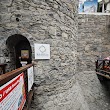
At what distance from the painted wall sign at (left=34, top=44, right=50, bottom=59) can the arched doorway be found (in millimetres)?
374

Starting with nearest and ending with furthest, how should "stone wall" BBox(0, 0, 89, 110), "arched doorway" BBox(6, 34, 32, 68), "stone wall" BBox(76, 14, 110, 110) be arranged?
"stone wall" BBox(0, 0, 89, 110), "arched doorway" BBox(6, 34, 32, 68), "stone wall" BBox(76, 14, 110, 110)

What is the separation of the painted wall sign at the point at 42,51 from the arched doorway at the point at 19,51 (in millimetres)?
374

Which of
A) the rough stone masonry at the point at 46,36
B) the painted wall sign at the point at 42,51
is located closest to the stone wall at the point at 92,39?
the rough stone masonry at the point at 46,36

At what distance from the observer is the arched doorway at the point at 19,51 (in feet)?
8.02

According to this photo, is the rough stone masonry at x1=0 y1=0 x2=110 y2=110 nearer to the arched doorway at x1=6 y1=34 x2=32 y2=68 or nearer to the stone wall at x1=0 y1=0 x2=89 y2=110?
the stone wall at x1=0 y1=0 x2=89 y2=110

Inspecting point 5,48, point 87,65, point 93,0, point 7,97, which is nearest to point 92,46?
point 87,65

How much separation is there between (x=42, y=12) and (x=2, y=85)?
183 cm

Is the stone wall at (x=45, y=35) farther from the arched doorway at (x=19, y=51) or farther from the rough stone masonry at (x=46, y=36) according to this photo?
the arched doorway at (x=19, y=51)

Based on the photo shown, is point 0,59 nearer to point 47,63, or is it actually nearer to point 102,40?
point 47,63

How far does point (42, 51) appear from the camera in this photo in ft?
7.42

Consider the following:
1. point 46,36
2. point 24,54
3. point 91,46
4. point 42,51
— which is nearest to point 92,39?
point 91,46

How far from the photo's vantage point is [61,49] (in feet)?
8.07

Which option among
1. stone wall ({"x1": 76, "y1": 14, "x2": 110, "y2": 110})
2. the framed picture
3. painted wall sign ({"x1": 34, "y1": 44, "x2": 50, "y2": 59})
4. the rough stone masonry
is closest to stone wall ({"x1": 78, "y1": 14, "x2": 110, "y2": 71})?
stone wall ({"x1": 76, "y1": 14, "x2": 110, "y2": 110})

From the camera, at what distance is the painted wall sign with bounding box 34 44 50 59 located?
7.32 ft
